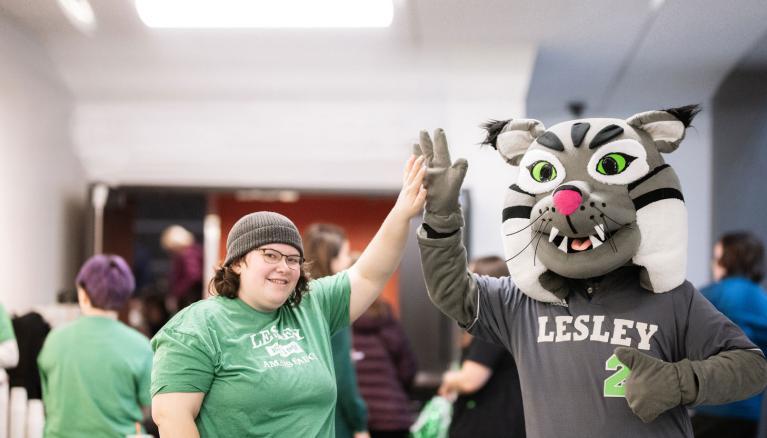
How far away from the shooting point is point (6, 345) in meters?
3.21

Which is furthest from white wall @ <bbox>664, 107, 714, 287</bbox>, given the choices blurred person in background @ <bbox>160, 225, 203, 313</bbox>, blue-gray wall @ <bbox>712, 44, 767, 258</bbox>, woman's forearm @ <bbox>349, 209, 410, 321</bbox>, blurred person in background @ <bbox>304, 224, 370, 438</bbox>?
woman's forearm @ <bbox>349, 209, 410, 321</bbox>

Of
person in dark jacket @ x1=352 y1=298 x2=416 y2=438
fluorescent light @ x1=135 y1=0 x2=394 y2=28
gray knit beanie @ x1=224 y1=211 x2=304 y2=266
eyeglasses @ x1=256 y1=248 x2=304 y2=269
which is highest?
fluorescent light @ x1=135 y1=0 x2=394 y2=28

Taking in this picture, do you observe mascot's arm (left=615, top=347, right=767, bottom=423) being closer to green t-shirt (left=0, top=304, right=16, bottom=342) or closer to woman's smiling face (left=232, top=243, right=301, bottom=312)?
woman's smiling face (left=232, top=243, right=301, bottom=312)

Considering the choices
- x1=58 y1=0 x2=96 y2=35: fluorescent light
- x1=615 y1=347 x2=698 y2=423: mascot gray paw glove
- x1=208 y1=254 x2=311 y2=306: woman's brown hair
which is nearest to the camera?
x1=615 y1=347 x2=698 y2=423: mascot gray paw glove

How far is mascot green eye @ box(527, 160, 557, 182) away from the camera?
211 centimetres

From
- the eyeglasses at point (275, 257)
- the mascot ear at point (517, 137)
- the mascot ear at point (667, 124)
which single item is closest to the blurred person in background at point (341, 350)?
the eyeglasses at point (275, 257)

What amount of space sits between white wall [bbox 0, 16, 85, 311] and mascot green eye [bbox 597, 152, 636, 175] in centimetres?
278

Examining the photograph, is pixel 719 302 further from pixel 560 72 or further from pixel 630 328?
pixel 630 328

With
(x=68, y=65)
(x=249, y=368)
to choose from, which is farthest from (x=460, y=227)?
(x=68, y=65)

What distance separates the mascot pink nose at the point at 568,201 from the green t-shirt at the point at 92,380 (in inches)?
68.9

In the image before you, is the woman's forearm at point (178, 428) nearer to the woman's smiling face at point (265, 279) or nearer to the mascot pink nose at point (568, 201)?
the woman's smiling face at point (265, 279)

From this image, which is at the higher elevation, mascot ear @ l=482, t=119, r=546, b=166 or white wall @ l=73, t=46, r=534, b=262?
white wall @ l=73, t=46, r=534, b=262

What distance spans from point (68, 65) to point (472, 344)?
2766 mm

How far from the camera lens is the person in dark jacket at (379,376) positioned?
12.4 ft
